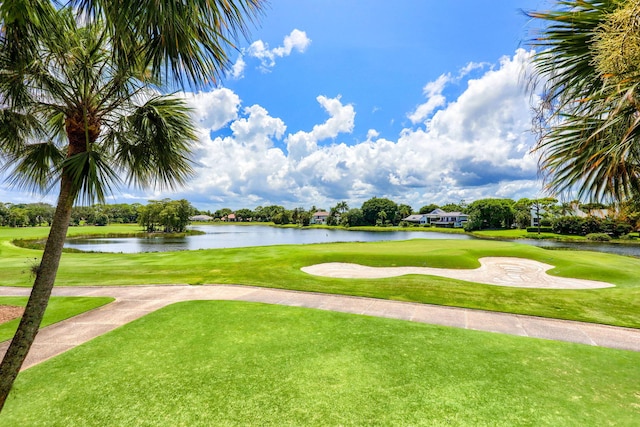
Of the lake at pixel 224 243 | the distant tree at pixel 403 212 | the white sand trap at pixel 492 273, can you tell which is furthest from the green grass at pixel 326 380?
the distant tree at pixel 403 212

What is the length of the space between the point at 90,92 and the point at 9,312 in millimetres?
7068

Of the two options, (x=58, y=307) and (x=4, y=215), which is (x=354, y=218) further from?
(x=58, y=307)

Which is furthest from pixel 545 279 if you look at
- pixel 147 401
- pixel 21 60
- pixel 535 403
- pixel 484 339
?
pixel 21 60

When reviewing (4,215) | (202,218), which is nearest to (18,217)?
(4,215)

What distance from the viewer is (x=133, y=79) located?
357cm

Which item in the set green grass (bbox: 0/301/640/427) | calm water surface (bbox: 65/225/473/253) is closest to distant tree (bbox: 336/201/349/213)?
calm water surface (bbox: 65/225/473/253)

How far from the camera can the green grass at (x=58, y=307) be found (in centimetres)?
581

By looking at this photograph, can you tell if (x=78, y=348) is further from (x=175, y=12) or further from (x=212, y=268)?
(x=212, y=268)

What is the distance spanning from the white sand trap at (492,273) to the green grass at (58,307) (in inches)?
300

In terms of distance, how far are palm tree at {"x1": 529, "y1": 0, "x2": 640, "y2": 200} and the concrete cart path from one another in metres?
3.84

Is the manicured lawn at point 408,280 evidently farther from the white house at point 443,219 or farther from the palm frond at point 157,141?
the white house at point 443,219

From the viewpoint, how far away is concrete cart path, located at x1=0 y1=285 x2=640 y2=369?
5.36 m

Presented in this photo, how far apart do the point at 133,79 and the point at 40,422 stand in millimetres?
4039

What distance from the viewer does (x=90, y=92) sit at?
3266mm
